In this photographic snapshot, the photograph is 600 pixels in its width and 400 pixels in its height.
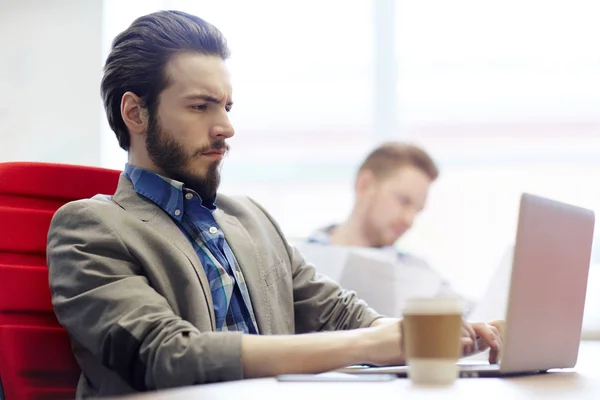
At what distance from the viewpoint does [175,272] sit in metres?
1.48

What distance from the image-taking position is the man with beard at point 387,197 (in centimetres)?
322

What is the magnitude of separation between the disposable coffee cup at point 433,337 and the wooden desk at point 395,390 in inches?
0.9

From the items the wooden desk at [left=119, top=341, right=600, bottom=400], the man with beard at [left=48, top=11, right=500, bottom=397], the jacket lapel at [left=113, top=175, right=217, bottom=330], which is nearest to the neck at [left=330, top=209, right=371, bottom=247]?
the man with beard at [left=48, top=11, right=500, bottom=397]

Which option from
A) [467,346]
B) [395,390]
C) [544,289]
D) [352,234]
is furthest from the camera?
Result: [352,234]

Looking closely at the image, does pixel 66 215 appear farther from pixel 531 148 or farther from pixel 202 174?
pixel 531 148

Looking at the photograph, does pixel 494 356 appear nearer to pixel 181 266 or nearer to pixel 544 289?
pixel 544 289

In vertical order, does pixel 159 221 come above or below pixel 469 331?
above

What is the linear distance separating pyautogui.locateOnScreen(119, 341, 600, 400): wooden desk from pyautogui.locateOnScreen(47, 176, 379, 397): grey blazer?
20cm

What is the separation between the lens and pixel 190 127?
1.64 m

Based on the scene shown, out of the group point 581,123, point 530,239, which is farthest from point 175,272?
point 581,123

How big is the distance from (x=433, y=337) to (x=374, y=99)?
2770 mm

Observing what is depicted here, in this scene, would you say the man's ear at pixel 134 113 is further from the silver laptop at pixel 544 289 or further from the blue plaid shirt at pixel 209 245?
the silver laptop at pixel 544 289

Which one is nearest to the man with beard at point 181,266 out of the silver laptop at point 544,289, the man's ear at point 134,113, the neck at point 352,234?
the man's ear at point 134,113

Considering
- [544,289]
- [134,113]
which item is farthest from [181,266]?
[544,289]
